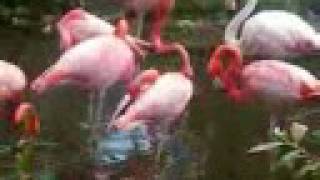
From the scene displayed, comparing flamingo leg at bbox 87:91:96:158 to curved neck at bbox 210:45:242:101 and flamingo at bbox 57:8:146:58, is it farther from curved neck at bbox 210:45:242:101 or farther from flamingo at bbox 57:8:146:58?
curved neck at bbox 210:45:242:101

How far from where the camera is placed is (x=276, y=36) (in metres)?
1.15

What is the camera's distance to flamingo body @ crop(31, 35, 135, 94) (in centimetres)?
112

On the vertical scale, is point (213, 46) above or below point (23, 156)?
above

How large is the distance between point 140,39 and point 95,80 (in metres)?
0.11

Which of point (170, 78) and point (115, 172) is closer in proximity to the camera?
point (170, 78)

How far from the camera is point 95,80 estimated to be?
1136mm

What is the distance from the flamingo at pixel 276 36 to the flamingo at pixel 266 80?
17mm

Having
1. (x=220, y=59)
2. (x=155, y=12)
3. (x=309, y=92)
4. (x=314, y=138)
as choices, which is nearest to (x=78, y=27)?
(x=155, y=12)

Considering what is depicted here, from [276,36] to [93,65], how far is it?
0.27 metres

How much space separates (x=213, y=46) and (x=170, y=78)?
0.11 meters

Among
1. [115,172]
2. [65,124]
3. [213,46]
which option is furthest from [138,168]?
[213,46]

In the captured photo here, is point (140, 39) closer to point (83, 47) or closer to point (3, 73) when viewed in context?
point (83, 47)

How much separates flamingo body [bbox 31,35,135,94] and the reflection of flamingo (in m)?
0.03

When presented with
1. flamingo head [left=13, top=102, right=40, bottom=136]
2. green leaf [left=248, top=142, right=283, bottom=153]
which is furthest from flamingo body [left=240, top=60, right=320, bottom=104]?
flamingo head [left=13, top=102, right=40, bottom=136]
